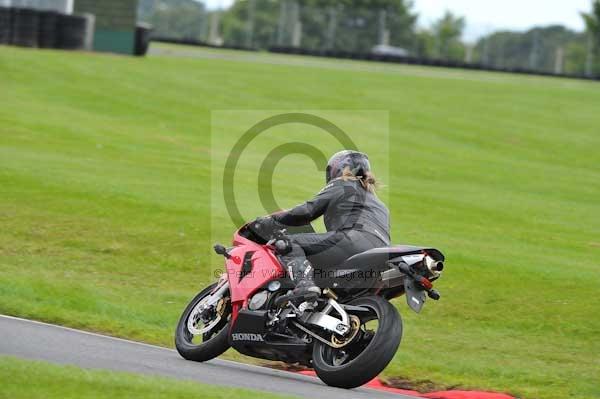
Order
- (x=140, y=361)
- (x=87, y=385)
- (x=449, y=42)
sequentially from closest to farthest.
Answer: (x=87, y=385) → (x=140, y=361) → (x=449, y=42)

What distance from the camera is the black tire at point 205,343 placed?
927cm

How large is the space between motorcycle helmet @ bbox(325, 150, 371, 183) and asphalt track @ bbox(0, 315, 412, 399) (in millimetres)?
1785

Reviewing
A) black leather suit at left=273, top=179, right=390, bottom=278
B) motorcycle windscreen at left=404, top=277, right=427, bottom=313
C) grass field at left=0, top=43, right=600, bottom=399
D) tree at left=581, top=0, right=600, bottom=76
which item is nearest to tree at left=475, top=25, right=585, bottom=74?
tree at left=581, top=0, right=600, bottom=76

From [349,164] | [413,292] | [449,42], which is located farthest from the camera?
[449,42]

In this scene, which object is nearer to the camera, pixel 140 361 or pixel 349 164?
pixel 140 361

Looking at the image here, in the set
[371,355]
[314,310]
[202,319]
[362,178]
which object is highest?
[362,178]

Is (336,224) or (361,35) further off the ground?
(361,35)

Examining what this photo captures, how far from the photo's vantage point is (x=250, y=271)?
9.23 meters

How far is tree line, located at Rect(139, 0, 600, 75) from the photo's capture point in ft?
196

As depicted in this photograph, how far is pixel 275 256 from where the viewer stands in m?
9.14

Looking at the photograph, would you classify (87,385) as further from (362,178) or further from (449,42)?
(449,42)

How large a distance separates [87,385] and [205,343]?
7.37ft

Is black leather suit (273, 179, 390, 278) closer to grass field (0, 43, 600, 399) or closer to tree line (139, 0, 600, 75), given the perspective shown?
grass field (0, 43, 600, 399)

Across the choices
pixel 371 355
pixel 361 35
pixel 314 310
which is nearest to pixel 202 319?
pixel 314 310
